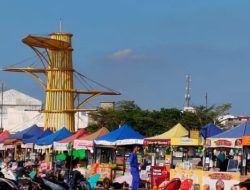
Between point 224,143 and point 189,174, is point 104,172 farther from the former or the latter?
point 224,143

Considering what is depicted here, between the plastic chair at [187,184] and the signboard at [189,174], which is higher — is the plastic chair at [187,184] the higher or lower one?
the lower one

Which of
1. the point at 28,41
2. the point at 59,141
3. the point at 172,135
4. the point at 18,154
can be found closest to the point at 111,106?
the point at 28,41

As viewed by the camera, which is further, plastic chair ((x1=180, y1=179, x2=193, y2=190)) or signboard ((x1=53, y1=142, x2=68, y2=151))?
signboard ((x1=53, y1=142, x2=68, y2=151))

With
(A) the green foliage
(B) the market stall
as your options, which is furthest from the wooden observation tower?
(B) the market stall

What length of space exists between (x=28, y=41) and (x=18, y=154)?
609 inches

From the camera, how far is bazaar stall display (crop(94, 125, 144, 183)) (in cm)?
3200

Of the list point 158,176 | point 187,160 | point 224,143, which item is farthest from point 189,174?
point 187,160

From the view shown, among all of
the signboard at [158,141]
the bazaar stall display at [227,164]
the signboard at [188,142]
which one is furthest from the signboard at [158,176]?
the signboard at [158,141]

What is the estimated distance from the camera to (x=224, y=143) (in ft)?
82.9

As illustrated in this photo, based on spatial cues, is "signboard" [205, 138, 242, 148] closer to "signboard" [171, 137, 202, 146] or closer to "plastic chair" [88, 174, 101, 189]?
"signboard" [171, 137, 202, 146]

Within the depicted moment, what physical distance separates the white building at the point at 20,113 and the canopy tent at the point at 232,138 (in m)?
80.2

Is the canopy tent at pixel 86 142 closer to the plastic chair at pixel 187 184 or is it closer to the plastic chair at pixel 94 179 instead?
the plastic chair at pixel 94 179

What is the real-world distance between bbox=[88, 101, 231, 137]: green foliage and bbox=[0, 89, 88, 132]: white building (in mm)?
20082

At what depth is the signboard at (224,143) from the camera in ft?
80.9
